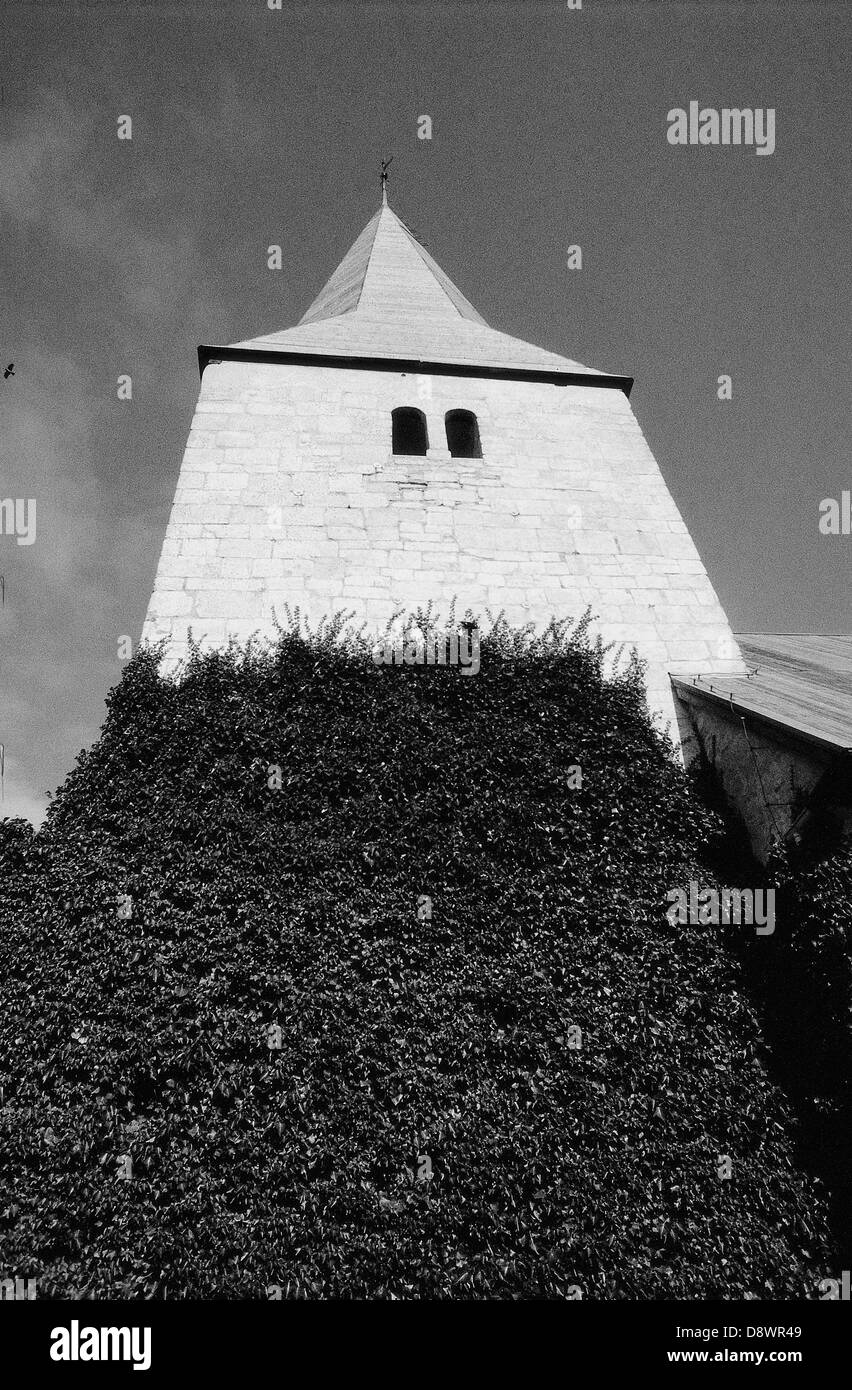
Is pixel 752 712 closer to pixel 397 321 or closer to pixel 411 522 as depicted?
pixel 411 522

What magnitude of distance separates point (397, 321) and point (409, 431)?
297 centimetres

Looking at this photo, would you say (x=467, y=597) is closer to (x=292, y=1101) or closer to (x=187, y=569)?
(x=187, y=569)

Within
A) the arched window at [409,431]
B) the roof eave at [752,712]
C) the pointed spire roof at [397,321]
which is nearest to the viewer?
the roof eave at [752,712]

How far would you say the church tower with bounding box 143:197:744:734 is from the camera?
28.9 feet

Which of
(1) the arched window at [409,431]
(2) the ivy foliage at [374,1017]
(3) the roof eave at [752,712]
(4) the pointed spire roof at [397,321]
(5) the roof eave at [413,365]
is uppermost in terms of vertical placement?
(4) the pointed spire roof at [397,321]

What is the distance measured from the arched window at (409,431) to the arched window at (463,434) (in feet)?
1.27

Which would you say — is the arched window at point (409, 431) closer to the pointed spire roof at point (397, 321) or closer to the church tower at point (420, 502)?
the church tower at point (420, 502)

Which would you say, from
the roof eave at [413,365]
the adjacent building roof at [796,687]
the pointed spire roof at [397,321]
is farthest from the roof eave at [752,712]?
the pointed spire roof at [397,321]

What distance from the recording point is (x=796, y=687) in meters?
8.53

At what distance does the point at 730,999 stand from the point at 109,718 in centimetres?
567

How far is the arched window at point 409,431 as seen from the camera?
1126 cm

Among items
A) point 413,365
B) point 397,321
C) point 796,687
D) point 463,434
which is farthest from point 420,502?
point 397,321

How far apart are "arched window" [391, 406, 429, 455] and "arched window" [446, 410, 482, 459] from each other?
0.39m

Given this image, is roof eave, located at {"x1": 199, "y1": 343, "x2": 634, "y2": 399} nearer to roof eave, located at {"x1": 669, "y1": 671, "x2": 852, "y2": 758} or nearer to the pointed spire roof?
the pointed spire roof
